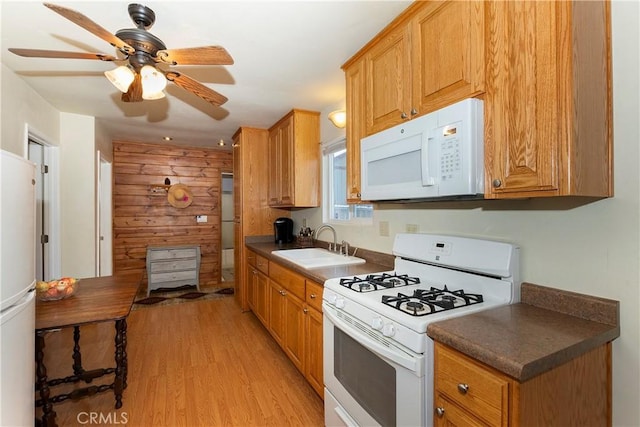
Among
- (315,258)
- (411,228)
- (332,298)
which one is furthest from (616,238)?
(315,258)

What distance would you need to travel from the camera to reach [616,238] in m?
1.07

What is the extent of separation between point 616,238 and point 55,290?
2.90 metres

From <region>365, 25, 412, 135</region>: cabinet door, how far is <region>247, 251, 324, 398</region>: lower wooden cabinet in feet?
3.54

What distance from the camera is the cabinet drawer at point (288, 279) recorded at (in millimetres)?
2137

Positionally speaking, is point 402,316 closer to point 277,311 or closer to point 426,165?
point 426,165

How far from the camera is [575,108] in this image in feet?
3.11

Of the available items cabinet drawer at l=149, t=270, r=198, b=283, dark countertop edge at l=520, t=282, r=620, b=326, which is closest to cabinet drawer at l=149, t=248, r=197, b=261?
cabinet drawer at l=149, t=270, r=198, b=283

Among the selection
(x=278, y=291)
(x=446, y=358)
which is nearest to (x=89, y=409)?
(x=278, y=291)

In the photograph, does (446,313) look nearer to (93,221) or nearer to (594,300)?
(594,300)

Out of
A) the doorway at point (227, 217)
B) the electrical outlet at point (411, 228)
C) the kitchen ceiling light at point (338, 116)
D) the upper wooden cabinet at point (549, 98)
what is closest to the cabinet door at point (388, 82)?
the upper wooden cabinet at point (549, 98)

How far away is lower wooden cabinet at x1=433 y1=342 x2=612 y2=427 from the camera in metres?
0.86

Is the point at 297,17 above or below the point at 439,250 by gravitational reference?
above

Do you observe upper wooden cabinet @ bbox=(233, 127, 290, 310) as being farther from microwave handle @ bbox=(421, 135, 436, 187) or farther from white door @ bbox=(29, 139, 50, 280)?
microwave handle @ bbox=(421, 135, 436, 187)

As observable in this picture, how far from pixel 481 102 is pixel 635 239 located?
0.71 metres
